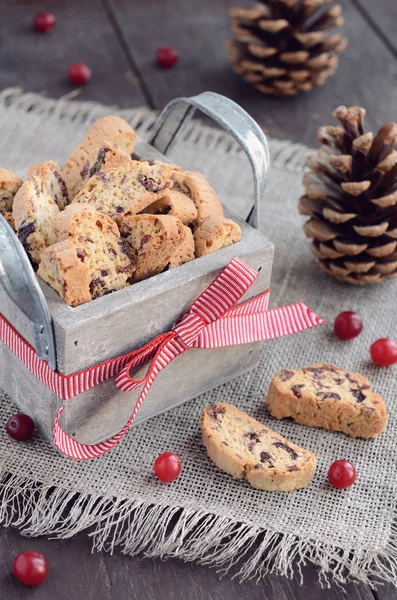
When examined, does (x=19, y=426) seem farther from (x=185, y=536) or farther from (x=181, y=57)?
(x=181, y=57)

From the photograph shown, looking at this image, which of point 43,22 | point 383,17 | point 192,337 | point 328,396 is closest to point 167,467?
point 192,337

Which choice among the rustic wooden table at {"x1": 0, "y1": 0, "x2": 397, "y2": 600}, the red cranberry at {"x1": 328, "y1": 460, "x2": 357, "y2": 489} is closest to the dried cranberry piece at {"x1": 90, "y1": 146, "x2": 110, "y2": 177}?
the red cranberry at {"x1": 328, "y1": 460, "x2": 357, "y2": 489}

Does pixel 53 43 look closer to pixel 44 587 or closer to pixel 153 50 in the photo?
pixel 153 50

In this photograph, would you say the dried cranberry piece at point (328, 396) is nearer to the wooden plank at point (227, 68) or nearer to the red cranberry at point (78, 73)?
the wooden plank at point (227, 68)

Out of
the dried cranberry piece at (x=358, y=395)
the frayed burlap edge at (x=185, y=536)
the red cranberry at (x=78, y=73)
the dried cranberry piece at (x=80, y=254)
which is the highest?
the dried cranberry piece at (x=80, y=254)

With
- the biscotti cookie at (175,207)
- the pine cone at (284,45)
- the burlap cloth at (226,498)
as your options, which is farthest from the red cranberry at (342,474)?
the pine cone at (284,45)

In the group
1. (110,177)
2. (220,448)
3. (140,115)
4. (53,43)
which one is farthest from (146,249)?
(53,43)
